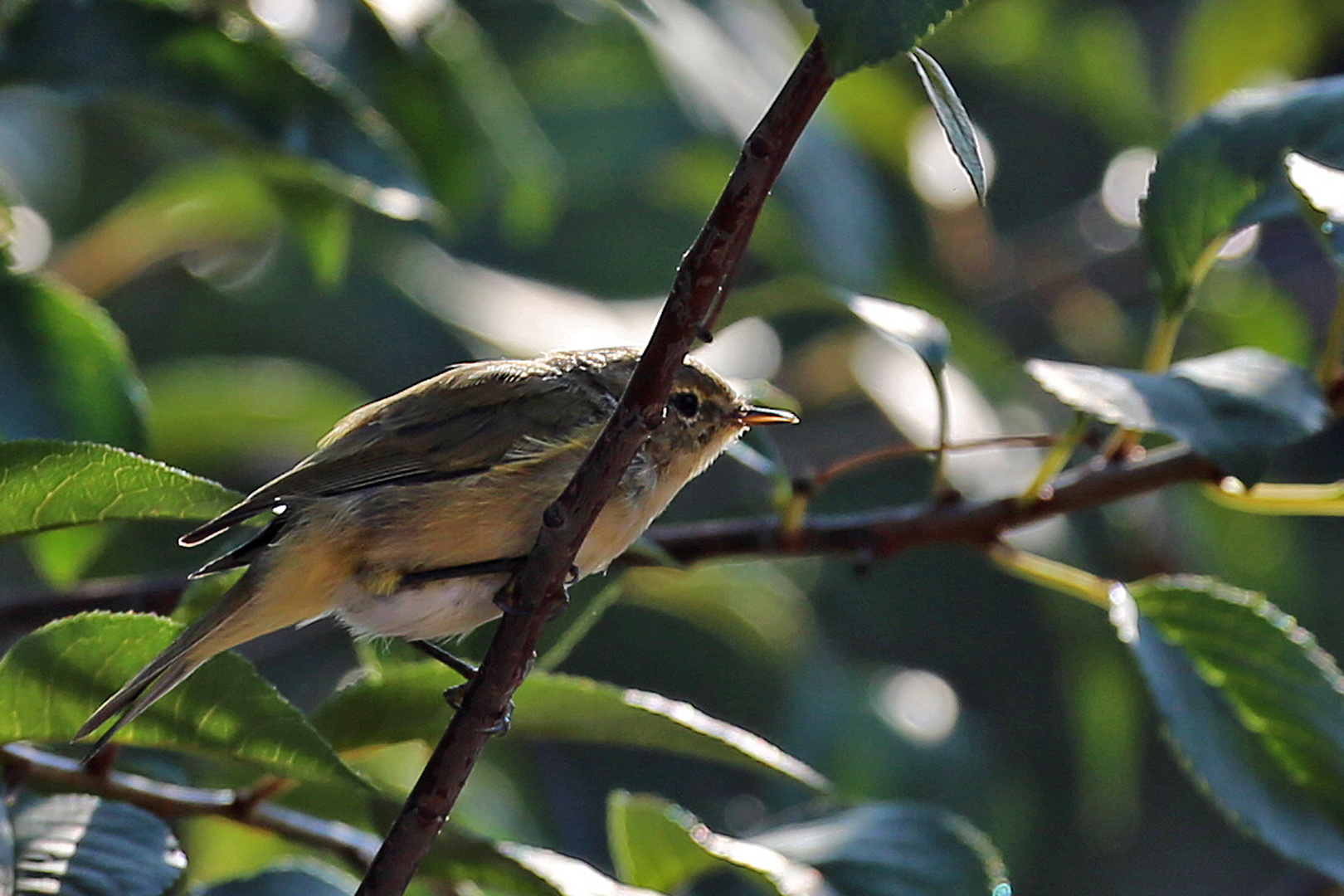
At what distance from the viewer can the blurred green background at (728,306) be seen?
248 cm

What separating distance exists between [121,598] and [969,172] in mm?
1428

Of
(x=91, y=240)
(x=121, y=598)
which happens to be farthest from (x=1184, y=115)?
(x=121, y=598)

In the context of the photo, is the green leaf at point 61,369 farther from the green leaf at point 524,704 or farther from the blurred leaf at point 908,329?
the blurred leaf at point 908,329

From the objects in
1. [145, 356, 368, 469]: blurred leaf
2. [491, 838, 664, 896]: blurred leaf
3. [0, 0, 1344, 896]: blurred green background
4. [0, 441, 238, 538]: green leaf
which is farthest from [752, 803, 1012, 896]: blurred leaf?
[145, 356, 368, 469]: blurred leaf

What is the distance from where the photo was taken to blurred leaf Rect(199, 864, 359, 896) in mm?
1738

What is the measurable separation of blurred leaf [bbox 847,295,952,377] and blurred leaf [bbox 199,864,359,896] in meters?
0.96

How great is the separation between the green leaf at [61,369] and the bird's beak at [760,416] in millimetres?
870

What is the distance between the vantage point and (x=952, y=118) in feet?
4.30

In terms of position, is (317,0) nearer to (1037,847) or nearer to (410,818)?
(410,818)

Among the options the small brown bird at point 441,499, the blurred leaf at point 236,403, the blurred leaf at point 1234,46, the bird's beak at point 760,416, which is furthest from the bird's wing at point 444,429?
the blurred leaf at point 1234,46

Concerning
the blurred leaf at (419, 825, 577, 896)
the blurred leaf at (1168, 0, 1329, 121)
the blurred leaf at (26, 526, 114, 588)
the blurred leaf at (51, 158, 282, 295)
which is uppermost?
the blurred leaf at (1168, 0, 1329, 121)

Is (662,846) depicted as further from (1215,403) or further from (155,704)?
(1215,403)

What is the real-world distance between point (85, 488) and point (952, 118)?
0.93 m

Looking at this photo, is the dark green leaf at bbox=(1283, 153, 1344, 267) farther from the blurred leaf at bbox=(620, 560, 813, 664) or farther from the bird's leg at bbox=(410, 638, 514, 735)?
the blurred leaf at bbox=(620, 560, 813, 664)
